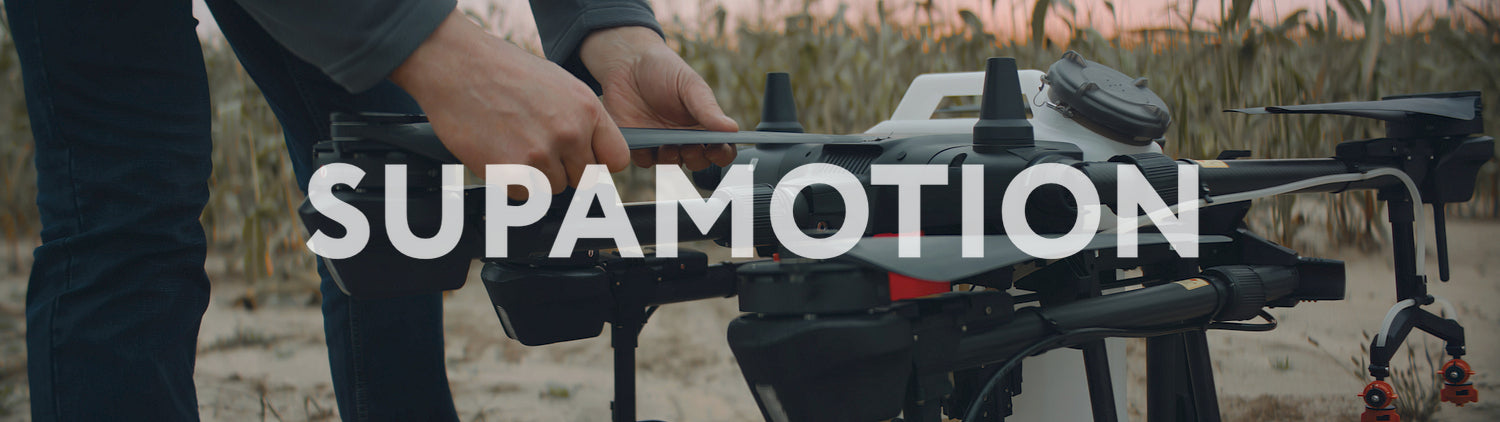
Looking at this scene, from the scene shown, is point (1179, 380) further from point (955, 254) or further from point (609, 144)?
point (609, 144)

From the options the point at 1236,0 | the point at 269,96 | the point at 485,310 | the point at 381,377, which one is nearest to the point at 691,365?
the point at 485,310

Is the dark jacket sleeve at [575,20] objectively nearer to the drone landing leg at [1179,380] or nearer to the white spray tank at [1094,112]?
the white spray tank at [1094,112]

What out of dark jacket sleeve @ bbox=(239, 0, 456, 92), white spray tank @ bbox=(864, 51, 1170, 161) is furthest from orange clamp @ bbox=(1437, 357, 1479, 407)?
dark jacket sleeve @ bbox=(239, 0, 456, 92)

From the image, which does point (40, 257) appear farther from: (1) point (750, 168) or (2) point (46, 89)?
(1) point (750, 168)

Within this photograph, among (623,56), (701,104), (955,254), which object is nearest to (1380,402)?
(955,254)

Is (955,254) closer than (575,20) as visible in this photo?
Yes

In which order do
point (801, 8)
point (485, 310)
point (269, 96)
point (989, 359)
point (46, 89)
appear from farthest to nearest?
point (801, 8) < point (485, 310) < point (269, 96) < point (46, 89) < point (989, 359)
